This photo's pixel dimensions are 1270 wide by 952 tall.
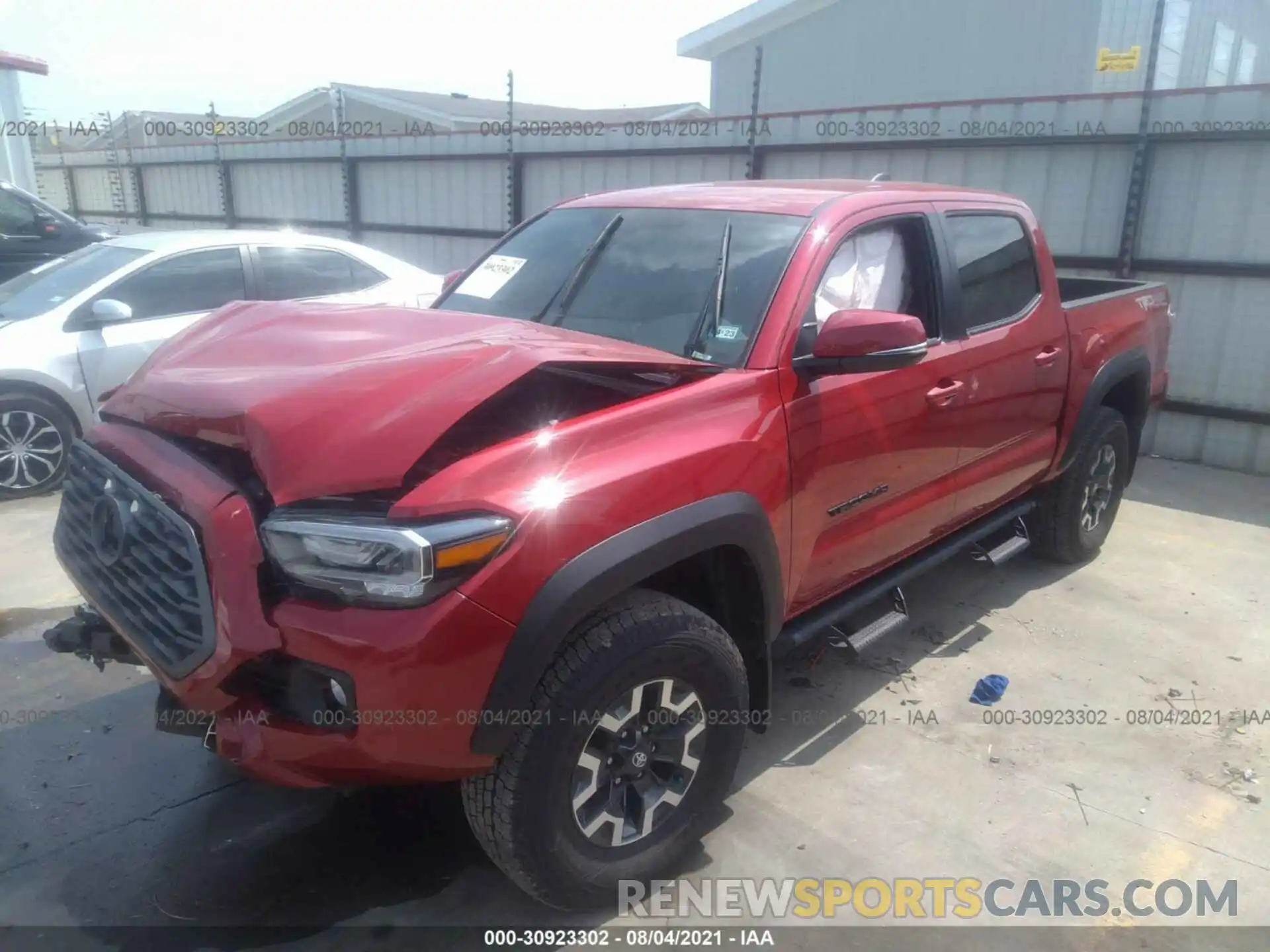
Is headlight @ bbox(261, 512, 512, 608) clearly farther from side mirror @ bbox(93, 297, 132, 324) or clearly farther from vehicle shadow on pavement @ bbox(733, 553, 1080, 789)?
side mirror @ bbox(93, 297, 132, 324)

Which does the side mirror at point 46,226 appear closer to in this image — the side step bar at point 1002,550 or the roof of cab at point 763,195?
the roof of cab at point 763,195

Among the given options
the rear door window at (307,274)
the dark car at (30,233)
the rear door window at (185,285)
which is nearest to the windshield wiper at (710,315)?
the rear door window at (307,274)

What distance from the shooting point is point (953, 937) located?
2.62 meters

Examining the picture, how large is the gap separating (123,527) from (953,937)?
8.29 ft

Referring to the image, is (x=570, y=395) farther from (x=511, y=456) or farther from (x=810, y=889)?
(x=810, y=889)

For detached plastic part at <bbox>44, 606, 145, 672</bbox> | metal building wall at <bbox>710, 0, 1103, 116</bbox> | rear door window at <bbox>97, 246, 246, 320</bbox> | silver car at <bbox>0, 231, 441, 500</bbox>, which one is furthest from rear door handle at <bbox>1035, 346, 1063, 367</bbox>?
metal building wall at <bbox>710, 0, 1103, 116</bbox>

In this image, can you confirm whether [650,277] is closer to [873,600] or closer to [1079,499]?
[873,600]

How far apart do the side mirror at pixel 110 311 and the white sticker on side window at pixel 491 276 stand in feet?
9.92

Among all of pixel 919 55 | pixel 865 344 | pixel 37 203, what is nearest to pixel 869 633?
pixel 865 344

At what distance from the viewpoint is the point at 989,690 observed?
3838 millimetres

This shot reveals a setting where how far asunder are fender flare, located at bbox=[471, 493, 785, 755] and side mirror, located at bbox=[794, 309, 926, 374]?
1.80 feet

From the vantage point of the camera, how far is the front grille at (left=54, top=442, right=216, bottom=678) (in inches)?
90.4

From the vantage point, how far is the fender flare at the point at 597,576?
7.23 ft

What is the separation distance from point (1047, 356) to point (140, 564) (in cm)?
373
